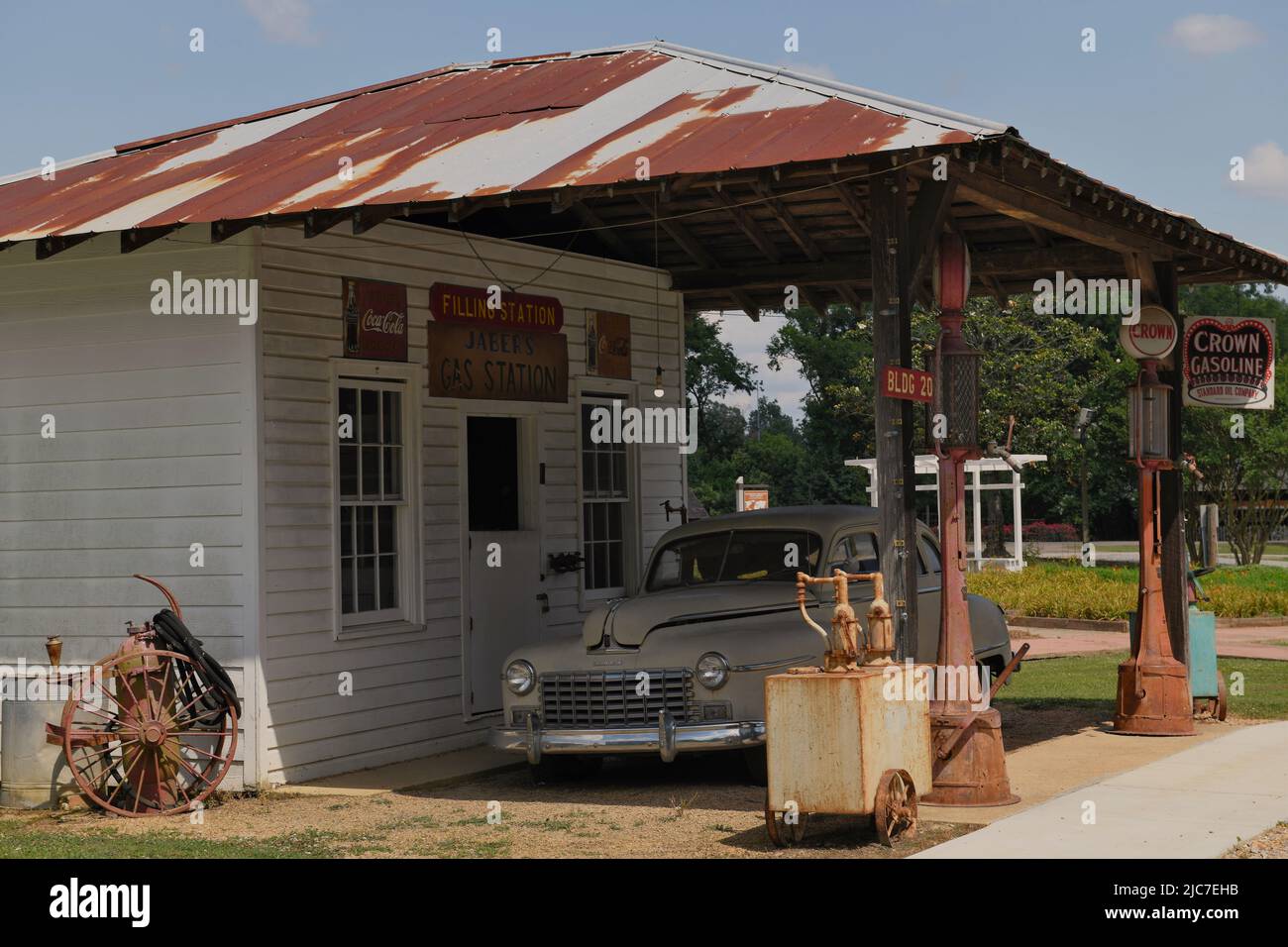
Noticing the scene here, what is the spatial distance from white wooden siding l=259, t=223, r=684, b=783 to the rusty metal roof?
0.76 meters

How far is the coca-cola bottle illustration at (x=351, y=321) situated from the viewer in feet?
36.7

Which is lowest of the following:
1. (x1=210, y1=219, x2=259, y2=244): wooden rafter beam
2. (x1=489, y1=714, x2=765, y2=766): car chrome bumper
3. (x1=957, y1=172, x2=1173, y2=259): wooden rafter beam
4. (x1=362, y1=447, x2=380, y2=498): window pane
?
(x1=489, y1=714, x2=765, y2=766): car chrome bumper

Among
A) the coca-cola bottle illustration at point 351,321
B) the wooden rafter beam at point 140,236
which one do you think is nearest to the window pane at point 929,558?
the coca-cola bottle illustration at point 351,321

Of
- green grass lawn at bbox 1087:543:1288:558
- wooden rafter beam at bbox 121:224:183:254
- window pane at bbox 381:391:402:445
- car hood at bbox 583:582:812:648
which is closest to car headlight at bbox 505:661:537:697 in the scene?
car hood at bbox 583:582:812:648

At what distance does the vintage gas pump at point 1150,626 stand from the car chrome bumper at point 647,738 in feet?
13.8

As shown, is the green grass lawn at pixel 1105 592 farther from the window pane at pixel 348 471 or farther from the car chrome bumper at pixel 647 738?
the car chrome bumper at pixel 647 738

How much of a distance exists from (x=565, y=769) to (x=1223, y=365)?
6714mm

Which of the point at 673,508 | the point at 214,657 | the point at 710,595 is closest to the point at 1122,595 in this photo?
the point at 673,508

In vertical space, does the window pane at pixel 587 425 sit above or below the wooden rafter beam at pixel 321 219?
below

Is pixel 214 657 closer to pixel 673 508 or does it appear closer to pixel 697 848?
pixel 697 848

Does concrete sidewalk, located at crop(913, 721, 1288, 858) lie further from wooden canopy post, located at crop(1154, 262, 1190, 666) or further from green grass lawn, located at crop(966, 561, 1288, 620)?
green grass lawn, located at crop(966, 561, 1288, 620)

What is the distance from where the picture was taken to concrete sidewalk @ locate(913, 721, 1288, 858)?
7.58 m

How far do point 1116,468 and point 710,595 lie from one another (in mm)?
49281

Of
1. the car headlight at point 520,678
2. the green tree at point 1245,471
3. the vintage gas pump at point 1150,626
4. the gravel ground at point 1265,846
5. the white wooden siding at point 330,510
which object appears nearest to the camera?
the gravel ground at point 1265,846
